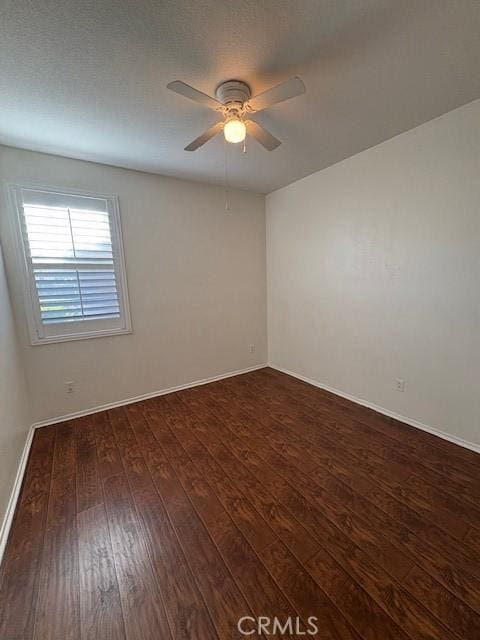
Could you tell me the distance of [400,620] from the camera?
1.03 metres

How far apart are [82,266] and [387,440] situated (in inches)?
128

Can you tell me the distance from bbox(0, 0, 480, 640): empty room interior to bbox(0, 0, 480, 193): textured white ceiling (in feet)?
0.04

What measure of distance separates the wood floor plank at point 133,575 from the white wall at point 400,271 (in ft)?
7.76

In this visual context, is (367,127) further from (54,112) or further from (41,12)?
(54,112)

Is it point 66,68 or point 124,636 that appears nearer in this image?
point 124,636

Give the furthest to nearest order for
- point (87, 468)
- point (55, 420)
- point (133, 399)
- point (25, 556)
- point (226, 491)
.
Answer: point (133, 399)
point (55, 420)
point (87, 468)
point (226, 491)
point (25, 556)

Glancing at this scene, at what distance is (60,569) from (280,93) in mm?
2673

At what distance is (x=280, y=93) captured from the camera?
138 cm

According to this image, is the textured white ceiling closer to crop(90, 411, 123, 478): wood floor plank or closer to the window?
the window

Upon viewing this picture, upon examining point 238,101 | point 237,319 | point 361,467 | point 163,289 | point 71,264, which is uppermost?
point 238,101

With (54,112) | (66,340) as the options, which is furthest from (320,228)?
(66,340)

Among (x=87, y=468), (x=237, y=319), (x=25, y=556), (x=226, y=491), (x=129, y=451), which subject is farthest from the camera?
(x=237, y=319)

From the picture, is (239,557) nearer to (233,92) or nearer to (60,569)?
(60,569)

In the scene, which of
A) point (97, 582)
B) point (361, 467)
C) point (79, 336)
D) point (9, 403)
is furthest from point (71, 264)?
point (361, 467)
